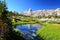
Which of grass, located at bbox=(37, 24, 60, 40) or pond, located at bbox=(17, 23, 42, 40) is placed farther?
pond, located at bbox=(17, 23, 42, 40)

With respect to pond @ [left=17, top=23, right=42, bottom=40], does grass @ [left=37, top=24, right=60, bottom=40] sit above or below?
above

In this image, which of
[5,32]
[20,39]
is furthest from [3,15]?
[20,39]

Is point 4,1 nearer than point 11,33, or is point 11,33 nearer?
point 4,1

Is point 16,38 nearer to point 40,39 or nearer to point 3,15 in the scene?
point 3,15

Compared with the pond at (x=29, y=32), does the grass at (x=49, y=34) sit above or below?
above

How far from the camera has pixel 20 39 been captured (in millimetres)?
27828

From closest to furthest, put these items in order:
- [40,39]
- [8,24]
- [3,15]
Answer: [3,15] < [8,24] < [40,39]

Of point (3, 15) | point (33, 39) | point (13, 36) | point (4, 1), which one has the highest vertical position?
point (4, 1)

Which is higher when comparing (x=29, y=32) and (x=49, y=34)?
(x=49, y=34)

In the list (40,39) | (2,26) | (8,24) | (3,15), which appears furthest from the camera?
(40,39)

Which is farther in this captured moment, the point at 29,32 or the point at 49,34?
the point at 29,32

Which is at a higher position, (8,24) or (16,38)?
(8,24)

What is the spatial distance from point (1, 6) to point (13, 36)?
5959mm

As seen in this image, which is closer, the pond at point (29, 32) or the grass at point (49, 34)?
the grass at point (49, 34)
